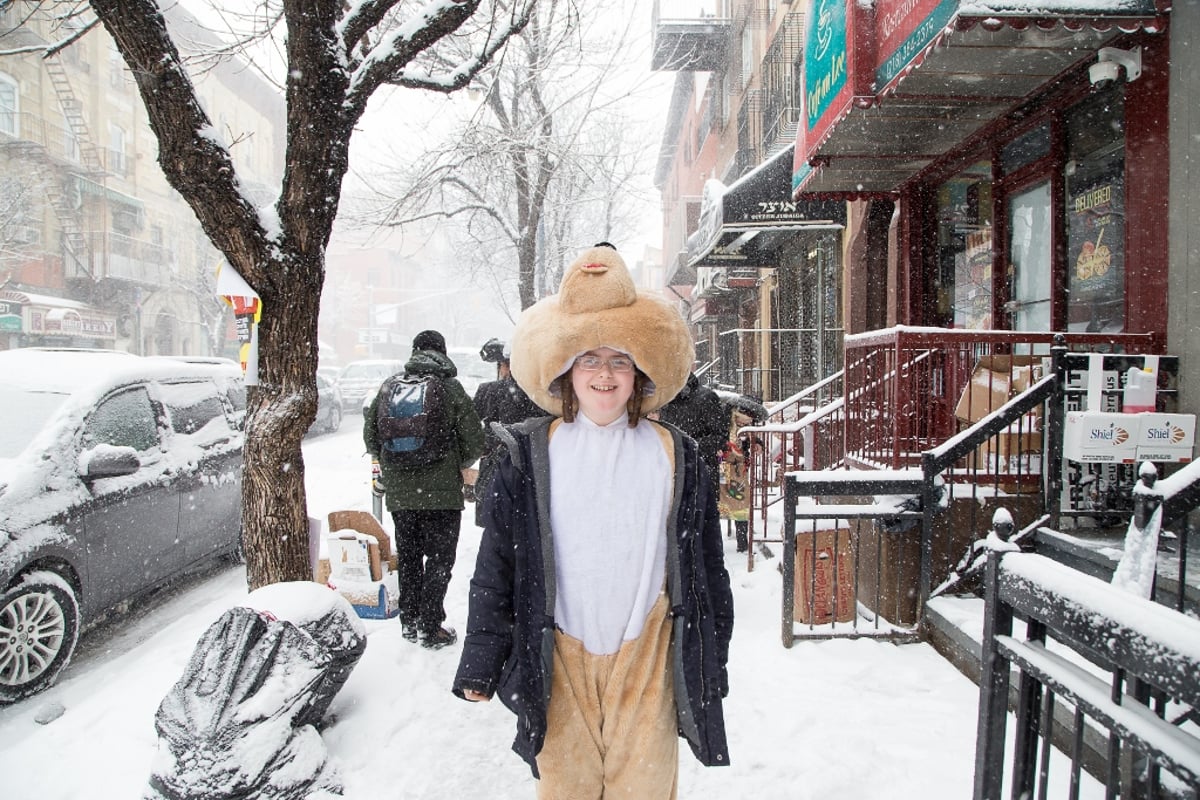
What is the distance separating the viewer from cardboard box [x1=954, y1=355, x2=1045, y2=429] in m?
5.08

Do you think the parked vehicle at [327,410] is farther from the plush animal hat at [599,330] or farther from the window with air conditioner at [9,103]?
the window with air conditioner at [9,103]

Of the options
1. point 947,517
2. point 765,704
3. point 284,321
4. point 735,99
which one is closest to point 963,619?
point 947,517

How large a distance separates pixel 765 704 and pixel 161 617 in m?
4.64

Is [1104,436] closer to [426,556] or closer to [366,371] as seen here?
[426,556]

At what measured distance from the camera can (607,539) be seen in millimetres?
2053

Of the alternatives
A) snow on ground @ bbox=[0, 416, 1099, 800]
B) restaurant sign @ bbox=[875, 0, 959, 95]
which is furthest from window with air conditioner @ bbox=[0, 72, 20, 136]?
restaurant sign @ bbox=[875, 0, 959, 95]

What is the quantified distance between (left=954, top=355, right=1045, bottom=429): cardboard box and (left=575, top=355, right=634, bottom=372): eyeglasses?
397 centimetres

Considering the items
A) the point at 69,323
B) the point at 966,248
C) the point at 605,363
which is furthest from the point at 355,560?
→ the point at 69,323

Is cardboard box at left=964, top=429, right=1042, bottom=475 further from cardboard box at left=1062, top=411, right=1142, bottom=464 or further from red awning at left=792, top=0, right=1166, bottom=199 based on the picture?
red awning at left=792, top=0, right=1166, bottom=199

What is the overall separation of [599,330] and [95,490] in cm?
448

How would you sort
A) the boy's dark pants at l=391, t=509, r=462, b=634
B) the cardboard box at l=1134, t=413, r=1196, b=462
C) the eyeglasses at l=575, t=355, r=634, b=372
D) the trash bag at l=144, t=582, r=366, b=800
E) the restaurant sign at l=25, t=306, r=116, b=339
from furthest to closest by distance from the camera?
the restaurant sign at l=25, t=306, r=116, b=339 → the boy's dark pants at l=391, t=509, r=462, b=634 → the cardboard box at l=1134, t=413, r=1196, b=462 → the trash bag at l=144, t=582, r=366, b=800 → the eyeglasses at l=575, t=355, r=634, b=372

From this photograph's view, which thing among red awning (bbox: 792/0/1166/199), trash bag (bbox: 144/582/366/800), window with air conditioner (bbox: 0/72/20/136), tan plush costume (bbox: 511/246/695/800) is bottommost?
trash bag (bbox: 144/582/366/800)

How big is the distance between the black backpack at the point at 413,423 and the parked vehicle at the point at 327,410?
13.5m

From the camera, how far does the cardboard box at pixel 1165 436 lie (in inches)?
172
